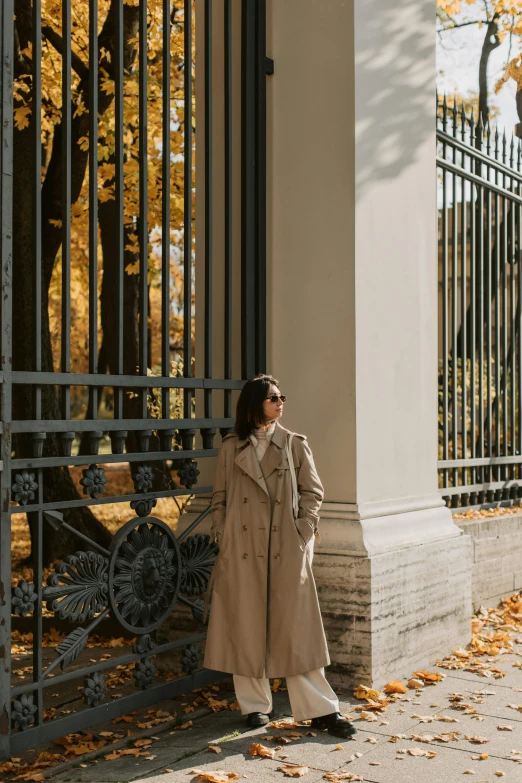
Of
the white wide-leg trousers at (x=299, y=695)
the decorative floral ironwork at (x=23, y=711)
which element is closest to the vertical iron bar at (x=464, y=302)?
the white wide-leg trousers at (x=299, y=695)

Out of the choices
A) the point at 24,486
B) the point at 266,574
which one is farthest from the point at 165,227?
the point at 266,574

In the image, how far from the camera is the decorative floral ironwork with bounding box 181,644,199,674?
4.82 meters

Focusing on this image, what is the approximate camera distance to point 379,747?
416 centimetres

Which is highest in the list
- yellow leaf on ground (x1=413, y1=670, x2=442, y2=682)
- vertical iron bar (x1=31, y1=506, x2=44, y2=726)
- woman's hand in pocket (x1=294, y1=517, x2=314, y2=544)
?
woman's hand in pocket (x1=294, y1=517, x2=314, y2=544)

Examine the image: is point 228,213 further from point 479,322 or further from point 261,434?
point 479,322

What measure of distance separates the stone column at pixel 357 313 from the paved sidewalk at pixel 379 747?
1.38ft

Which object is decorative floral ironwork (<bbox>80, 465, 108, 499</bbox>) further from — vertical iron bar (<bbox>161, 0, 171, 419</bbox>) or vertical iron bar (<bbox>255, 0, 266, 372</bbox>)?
vertical iron bar (<bbox>255, 0, 266, 372</bbox>)

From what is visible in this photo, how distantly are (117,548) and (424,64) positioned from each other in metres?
3.84

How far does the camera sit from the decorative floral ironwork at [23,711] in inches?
149

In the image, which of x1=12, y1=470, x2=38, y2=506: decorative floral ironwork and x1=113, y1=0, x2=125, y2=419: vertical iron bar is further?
x1=113, y1=0, x2=125, y2=419: vertical iron bar

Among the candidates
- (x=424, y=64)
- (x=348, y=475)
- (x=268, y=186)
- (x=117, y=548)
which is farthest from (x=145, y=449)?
(x=424, y=64)

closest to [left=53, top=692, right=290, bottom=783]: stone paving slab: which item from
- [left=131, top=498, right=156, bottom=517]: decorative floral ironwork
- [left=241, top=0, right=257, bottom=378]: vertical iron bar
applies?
[left=131, top=498, right=156, bottom=517]: decorative floral ironwork

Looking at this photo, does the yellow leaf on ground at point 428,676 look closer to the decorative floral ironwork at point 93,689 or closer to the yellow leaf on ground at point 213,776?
the yellow leaf on ground at point 213,776

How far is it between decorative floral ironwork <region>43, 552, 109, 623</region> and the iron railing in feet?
12.1
